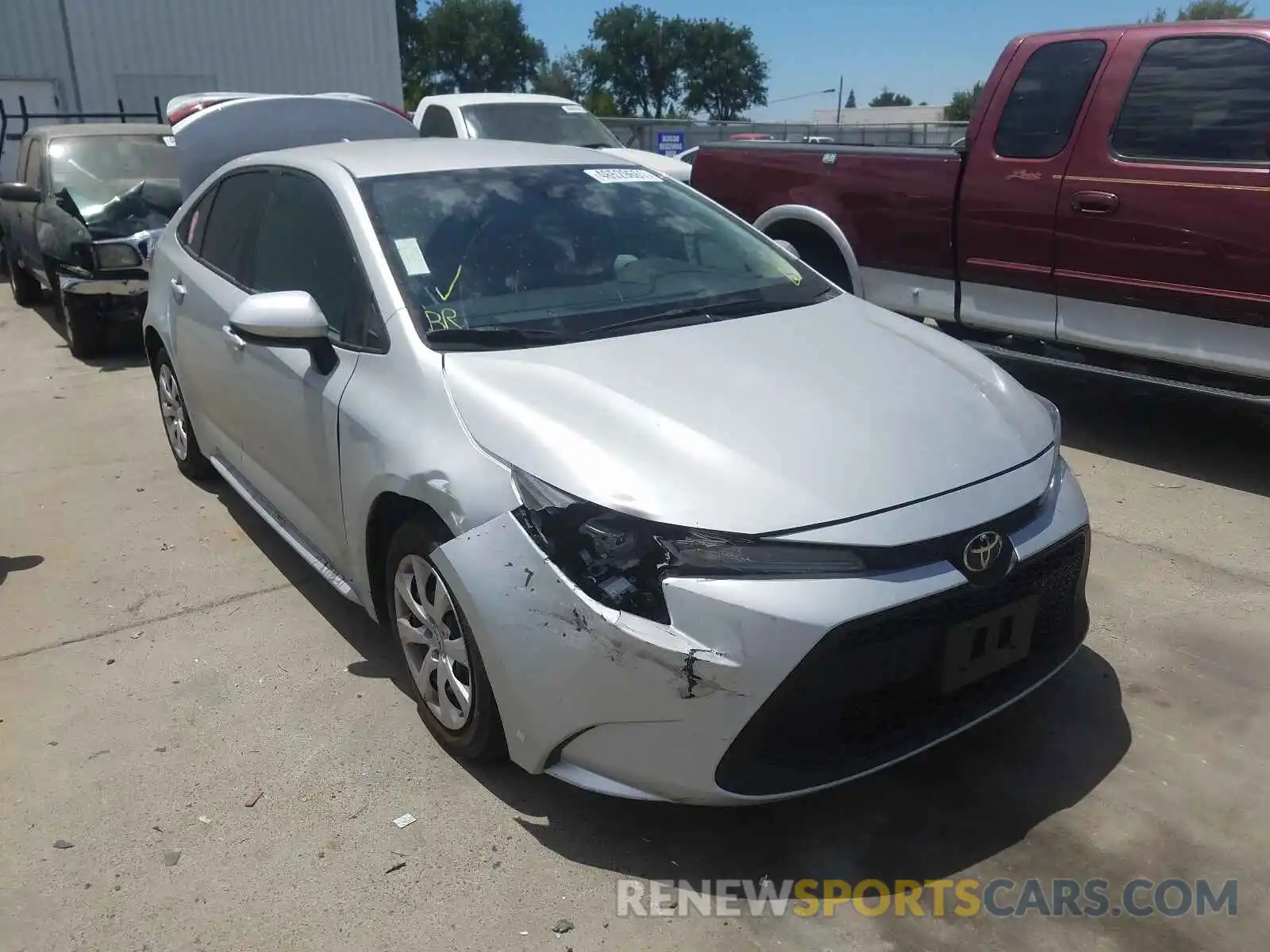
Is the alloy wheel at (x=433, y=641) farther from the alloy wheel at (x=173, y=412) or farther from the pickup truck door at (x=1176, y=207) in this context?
the pickup truck door at (x=1176, y=207)

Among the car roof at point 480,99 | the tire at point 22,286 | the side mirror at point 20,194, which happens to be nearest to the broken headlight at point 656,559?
the side mirror at point 20,194

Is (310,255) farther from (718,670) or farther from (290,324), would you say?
(718,670)

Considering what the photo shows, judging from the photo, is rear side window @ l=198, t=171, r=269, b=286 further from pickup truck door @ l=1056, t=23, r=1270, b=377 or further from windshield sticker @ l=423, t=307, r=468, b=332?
pickup truck door @ l=1056, t=23, r=1270, b=377

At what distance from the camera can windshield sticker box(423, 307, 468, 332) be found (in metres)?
3.10

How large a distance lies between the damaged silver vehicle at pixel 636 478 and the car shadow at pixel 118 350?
490 centimetres

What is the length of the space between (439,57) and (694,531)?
81.3 meters

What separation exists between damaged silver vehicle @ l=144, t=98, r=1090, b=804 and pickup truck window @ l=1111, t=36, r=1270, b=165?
7.65 ft

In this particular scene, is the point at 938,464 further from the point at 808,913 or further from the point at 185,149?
the point at 185,149

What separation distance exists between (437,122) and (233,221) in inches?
304

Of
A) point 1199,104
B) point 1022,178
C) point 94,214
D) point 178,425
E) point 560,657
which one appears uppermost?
point 1199,104

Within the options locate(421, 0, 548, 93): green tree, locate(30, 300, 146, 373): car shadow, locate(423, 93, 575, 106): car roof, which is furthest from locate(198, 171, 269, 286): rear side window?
locate(421, 0, 548, 93): green tree

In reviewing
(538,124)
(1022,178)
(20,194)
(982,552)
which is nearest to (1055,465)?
(982,552)

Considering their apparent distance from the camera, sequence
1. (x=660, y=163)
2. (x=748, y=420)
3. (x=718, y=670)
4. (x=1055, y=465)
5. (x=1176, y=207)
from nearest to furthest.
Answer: (x=718, y=670), (x=748, y=420), (x=1055, y=465), (x=1176, y=207), (x=660, y=163)

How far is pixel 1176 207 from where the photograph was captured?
4.91 meters
